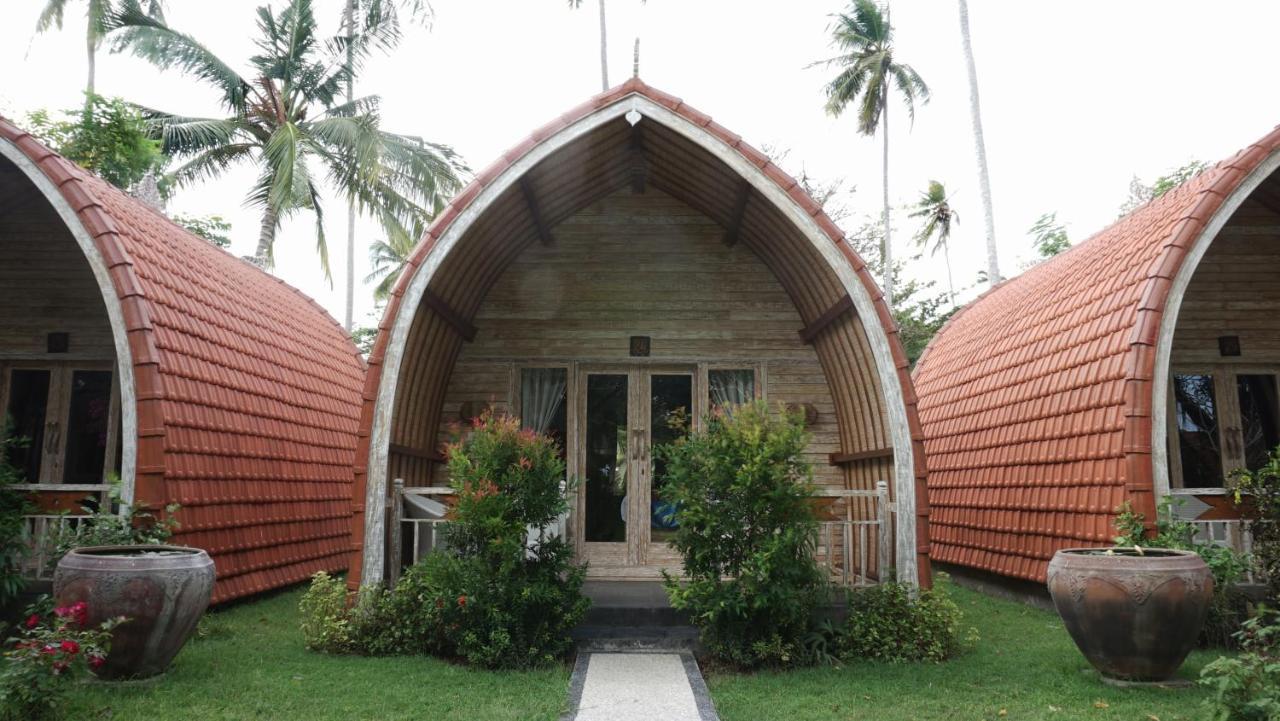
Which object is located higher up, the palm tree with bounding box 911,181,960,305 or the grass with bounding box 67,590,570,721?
the palm tree with bounding box 911,181,960,305

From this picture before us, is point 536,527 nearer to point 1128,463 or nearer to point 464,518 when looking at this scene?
point 464,518

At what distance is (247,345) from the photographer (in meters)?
9.62

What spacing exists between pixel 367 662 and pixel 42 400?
5673 mm

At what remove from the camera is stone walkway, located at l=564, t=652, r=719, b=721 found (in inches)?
201

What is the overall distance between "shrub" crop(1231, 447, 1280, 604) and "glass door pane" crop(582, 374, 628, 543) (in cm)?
538

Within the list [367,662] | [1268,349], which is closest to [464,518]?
[367,662]

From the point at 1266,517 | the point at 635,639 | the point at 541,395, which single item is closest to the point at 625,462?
the point at 541,395

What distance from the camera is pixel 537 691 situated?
565cm

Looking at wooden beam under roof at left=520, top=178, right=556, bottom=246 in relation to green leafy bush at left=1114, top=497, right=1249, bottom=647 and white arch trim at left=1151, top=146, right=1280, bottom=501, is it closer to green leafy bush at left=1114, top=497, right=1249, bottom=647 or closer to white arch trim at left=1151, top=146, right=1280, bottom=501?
white arch trim at left=1151, top=146, right=1280, bottom=501

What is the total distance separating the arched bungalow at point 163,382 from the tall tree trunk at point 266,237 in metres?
8.23

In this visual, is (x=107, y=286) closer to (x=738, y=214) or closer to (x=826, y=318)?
(x=738, y=214)

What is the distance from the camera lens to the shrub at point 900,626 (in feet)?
21.3

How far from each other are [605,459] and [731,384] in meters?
1.54

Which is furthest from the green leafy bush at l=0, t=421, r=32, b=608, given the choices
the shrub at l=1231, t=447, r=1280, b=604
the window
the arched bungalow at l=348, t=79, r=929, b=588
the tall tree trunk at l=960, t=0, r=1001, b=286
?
the tall tree trunk at l=960, t=0, r=1001, b=286
